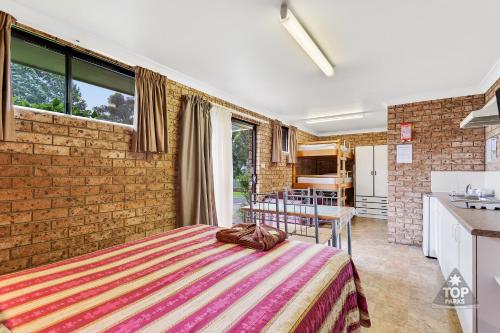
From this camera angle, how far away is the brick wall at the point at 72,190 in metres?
1.68

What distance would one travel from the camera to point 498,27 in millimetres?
1954

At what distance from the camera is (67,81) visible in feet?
6.72

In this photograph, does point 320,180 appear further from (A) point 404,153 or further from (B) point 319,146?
(A) point 404,153

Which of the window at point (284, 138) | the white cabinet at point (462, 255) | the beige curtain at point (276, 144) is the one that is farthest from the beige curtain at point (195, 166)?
the window at point (284, 138)

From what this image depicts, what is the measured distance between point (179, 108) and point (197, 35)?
103 cm

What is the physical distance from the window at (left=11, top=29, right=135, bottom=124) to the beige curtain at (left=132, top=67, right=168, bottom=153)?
187 millimetres

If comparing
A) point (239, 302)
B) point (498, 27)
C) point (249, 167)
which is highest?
point (498, 27)

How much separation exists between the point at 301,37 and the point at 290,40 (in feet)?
0.71

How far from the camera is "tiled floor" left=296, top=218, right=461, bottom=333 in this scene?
192cm

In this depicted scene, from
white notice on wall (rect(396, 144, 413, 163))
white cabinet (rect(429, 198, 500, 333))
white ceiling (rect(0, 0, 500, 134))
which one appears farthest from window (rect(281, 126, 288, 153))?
white cabinet (rect(429, 198, 500, 333))

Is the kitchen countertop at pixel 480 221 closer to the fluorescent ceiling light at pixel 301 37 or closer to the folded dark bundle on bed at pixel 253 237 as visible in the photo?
the folded dark bundle on bed at pixel 253 237

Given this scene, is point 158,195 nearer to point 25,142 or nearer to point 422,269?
point 25,142

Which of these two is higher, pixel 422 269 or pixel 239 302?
pixel 239 302

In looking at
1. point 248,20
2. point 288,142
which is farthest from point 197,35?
point 288,142
